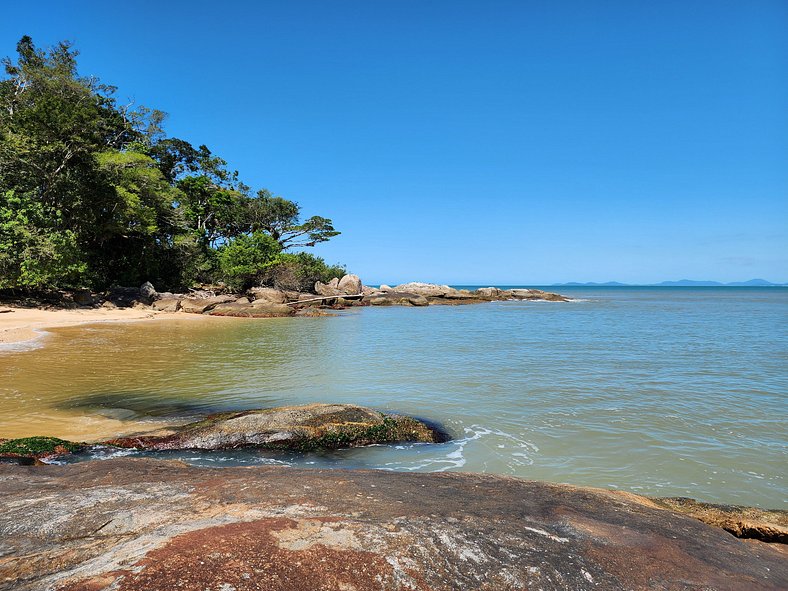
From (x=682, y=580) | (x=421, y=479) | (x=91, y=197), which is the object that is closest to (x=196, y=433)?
(x=421, y=479)

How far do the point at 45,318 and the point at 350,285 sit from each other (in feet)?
99.4

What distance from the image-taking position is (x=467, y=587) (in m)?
2.45

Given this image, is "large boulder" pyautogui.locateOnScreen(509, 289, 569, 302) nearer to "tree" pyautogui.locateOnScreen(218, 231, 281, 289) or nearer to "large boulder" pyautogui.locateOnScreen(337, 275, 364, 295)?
"large boulder" pyautogui.locateOnScreen(337, 275, 364, 295)

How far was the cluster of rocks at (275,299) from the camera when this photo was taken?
3012 cm

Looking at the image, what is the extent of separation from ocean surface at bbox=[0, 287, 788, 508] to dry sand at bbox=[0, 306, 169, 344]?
1108mm

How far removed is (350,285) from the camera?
49.7m

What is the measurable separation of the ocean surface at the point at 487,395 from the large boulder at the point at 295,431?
321 mm

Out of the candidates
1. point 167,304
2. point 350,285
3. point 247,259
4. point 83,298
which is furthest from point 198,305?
point 350,285

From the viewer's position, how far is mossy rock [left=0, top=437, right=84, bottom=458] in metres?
5.50

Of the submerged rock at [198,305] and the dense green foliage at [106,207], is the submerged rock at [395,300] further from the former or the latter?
the submerged rock at [198,305]

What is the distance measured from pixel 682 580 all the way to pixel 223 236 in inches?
1945

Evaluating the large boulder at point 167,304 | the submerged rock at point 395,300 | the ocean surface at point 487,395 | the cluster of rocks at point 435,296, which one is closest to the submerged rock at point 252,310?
the large boulder at point 167,304

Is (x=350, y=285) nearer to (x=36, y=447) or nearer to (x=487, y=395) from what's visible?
(x=487, y=395)

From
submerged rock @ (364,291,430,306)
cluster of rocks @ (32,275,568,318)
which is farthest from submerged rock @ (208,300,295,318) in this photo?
submerged rock @ (364,291,430,306)
